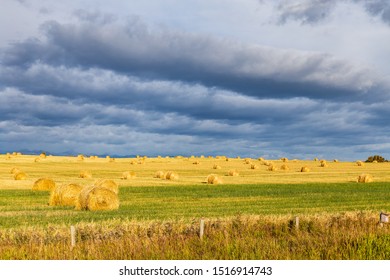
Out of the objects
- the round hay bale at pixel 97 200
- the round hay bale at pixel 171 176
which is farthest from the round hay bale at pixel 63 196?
the round hay bale at pixel 171 176

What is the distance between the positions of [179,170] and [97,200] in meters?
49.9

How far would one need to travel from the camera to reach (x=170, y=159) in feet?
365

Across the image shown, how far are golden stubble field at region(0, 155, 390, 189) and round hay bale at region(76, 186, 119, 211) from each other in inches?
680

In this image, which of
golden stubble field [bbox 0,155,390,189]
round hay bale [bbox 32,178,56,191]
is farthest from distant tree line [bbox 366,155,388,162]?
round hay bale [bbox 32,178,56,191]

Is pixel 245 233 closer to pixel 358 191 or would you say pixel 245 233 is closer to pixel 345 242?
pixel 345 242

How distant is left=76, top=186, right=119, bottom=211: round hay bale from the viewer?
31.1 m

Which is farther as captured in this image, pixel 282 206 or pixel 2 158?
pixel 2 158

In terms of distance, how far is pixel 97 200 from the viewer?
3116cm

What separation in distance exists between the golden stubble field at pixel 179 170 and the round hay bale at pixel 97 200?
56.7ft

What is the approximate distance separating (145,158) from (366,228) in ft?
301

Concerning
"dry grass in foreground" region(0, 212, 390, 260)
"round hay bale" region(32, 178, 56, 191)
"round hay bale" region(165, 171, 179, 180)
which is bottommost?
"dry grass in foreground" region(0, 212, 390, 260)

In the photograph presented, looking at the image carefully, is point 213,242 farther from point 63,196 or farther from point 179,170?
point 179,170

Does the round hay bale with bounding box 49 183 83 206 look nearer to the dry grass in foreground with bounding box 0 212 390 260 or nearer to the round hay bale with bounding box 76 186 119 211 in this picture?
the round hay bale with bounding box 76 186 119 211

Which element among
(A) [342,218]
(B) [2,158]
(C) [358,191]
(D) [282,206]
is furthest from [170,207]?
(B) [2,158]
